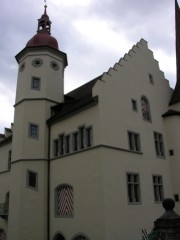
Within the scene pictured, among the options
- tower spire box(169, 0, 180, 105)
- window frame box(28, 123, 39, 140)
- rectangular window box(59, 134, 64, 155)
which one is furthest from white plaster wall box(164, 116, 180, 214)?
window frame box(28, 123, 39, 140)

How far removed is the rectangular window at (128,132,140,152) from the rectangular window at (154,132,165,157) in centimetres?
241

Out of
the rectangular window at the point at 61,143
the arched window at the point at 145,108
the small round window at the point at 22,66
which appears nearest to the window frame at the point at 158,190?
the arched window at the point at 145,108

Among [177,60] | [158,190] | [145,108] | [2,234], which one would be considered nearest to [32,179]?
[2,234]

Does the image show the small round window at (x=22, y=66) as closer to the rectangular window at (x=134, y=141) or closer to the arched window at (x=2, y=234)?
the rectangular window at (x=134, y=141)

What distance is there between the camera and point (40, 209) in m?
17.9

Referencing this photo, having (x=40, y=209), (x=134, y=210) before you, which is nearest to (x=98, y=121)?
(x=134, y=210)

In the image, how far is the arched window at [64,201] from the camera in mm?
16750

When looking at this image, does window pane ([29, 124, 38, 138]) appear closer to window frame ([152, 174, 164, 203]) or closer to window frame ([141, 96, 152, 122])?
window frame ([141, 96, 152, 122])

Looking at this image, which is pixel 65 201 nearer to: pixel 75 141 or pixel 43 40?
pixel 75 141

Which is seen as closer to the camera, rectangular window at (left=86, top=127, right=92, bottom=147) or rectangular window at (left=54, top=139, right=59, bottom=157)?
rectangular window at (left=86, top=127, right=92, bottom=147)

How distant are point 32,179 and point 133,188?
6.97 meters

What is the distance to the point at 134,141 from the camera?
18.0 meters

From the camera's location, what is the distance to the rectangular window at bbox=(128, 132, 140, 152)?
17750 millimetres

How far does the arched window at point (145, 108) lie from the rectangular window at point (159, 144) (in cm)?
144
